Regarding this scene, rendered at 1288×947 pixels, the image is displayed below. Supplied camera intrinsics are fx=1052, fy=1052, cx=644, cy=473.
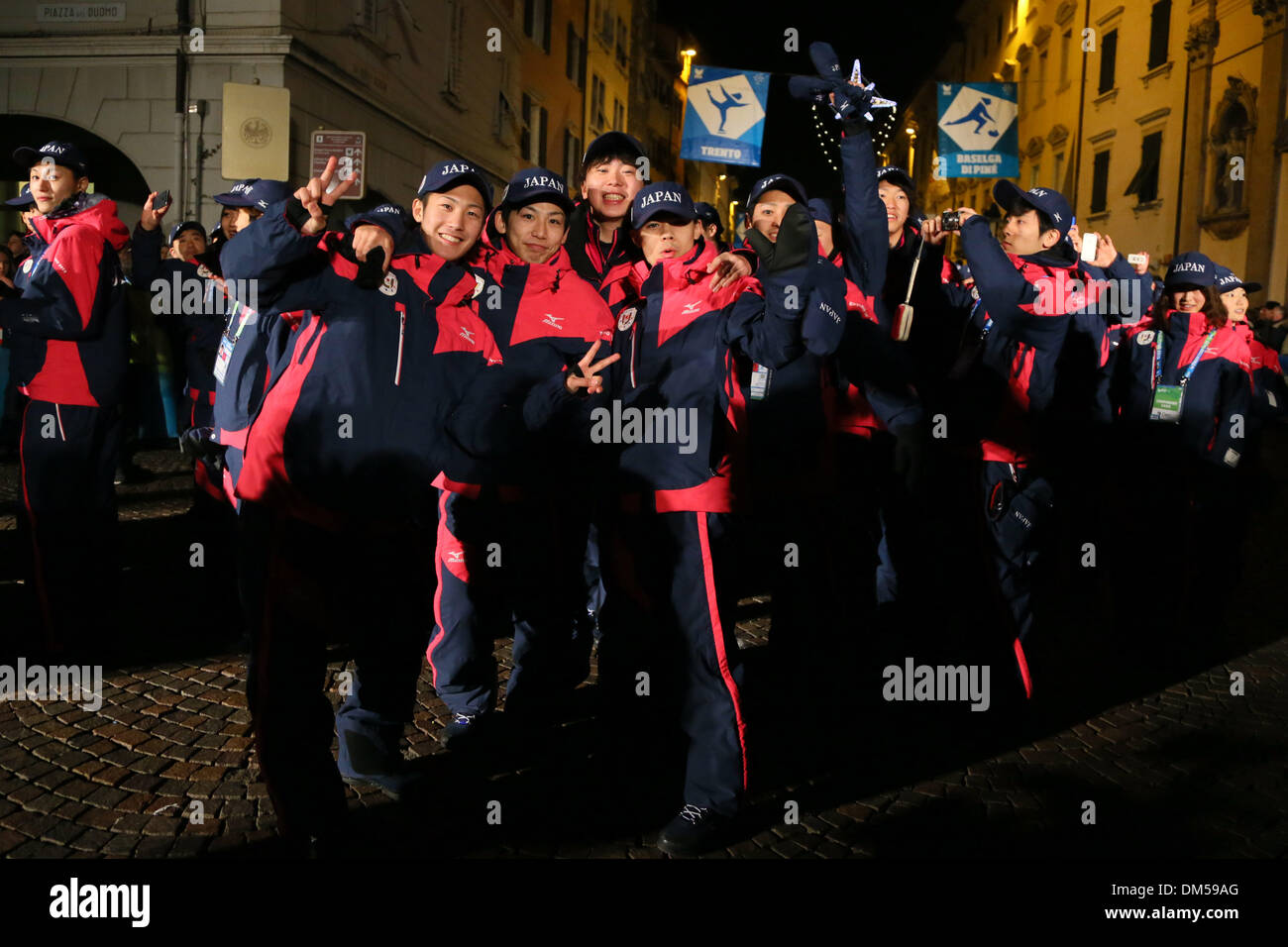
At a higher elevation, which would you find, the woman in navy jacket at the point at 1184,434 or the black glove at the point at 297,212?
the black glove at the point at 297,212

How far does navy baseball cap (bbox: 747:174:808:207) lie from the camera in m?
3.84

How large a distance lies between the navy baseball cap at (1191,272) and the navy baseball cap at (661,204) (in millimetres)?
3568

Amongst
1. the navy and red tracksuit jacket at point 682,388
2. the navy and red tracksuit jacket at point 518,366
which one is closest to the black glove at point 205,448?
the navy and red tracksuit jacket at point 518,366

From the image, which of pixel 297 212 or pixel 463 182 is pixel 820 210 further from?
pixel 297 212

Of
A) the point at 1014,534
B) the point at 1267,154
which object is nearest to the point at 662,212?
the point at 1014,534

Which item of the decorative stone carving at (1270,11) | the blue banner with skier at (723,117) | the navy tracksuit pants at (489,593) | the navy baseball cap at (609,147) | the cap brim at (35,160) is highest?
the decorative stone carving at (1270,11)

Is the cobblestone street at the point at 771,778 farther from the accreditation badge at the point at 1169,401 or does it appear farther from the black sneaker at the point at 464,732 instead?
the accreditation badge at the point at 1169,401

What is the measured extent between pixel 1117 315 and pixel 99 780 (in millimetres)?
5045

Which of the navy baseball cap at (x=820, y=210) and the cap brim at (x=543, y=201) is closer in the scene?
the cap brim at (x=543, y=201)

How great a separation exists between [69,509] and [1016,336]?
4084 millimetres

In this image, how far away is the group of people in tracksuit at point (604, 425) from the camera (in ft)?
9.70

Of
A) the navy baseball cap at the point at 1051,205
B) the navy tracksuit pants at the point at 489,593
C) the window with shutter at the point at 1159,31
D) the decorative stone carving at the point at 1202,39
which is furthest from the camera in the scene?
the window with shutter at the point at 1159,31

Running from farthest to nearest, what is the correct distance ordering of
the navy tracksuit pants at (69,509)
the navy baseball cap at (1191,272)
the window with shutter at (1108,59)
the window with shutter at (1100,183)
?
the window with shutter at (1100,183) → the window with shutter at (1108,59) → the navy baseball cap at (1191,272) → the navy tracksuit pants at (69,509)
